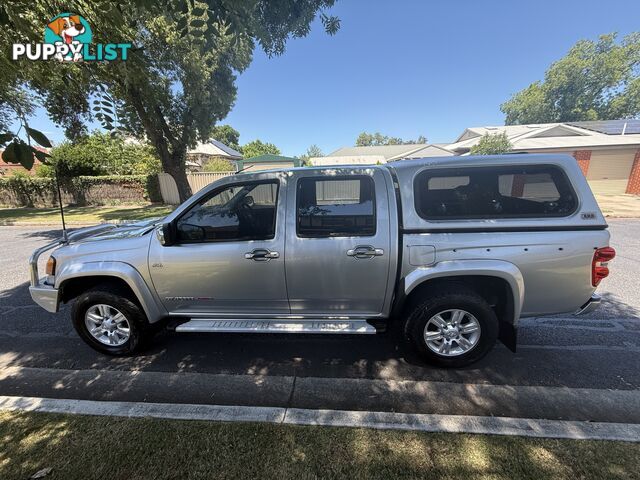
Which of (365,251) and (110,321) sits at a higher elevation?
(365,251)

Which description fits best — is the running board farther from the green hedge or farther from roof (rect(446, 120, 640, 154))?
roof (rect(446, 120, 640, 154))

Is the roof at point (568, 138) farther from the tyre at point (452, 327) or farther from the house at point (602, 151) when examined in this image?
the tyre at point (452, 327)

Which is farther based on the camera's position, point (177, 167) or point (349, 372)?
point (177, 167)

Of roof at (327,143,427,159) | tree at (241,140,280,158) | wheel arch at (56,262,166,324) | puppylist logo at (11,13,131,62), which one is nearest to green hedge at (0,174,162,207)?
puppylist logo at (11,13,131,62)

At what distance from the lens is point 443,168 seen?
277 centimetres

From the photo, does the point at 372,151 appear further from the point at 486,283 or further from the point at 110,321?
the point at 110,321

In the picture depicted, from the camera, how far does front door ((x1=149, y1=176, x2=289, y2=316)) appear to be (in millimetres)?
2844

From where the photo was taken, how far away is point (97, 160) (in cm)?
1886

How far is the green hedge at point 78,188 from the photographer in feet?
57.1

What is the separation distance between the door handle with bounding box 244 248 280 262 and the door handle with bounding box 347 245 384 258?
2.30ft

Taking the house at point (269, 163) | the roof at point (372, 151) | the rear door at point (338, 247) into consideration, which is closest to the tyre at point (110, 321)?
the rear door at point (338, 247)

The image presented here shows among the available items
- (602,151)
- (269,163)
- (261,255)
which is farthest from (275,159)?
(602,151)

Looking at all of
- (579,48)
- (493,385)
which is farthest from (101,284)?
(579,48)

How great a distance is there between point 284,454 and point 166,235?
2.09 meters
